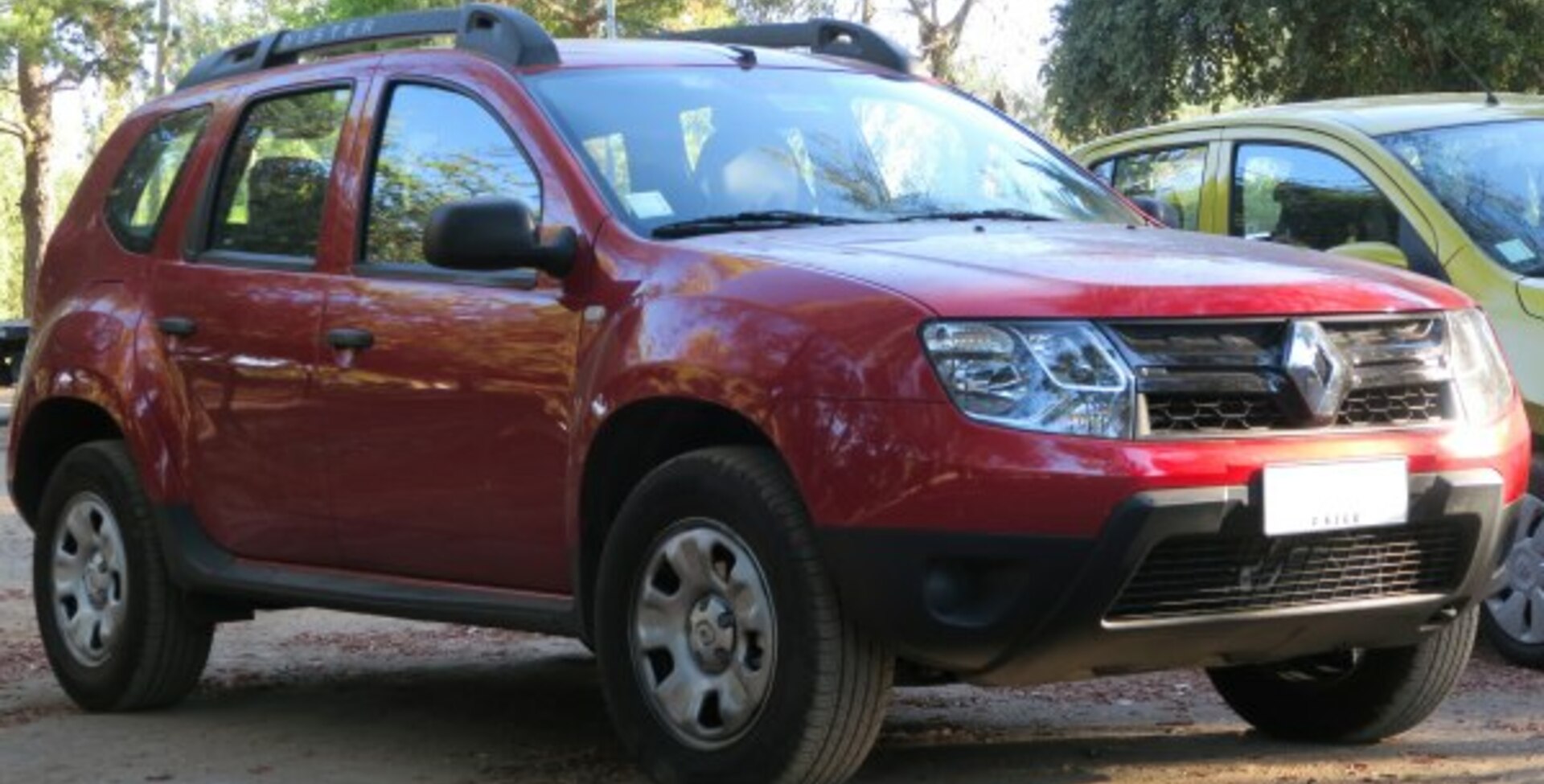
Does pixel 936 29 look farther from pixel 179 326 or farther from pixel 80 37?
pixel 179 326

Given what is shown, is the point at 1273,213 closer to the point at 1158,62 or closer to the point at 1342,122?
the point at 1342,122

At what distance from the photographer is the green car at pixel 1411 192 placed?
8.36 meters

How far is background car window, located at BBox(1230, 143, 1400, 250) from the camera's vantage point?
29.6ft

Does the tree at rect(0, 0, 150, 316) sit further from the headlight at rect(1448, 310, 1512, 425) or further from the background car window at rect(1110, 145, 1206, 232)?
the headlight at rect(1448, 310, 1512, 425)

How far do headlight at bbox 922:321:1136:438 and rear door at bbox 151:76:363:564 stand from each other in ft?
7.09

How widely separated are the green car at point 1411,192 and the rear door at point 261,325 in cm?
321

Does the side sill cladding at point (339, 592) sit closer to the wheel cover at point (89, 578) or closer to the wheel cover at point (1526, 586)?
the wheel cover at point (89, 578)

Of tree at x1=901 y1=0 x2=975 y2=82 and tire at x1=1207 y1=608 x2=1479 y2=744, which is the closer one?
tire at x1=1207 y1=608 x2=1479 y2=744

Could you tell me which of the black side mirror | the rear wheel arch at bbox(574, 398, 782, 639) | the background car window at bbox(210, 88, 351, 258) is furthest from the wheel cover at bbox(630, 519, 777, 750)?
the background car window at bbox(210, 88, 351, 258)

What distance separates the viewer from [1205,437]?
544cm

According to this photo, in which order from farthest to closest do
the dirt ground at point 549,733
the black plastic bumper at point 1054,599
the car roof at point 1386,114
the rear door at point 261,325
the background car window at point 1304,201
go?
1. the car roof at point 1386,114
2. the background car window at point 1304,201
3. the rear door at point 261,325
4. the dirt ground at point 549,733
5. the black plastic bumper at point 1054,599

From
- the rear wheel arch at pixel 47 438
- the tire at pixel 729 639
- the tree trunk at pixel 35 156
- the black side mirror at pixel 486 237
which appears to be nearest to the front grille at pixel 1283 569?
the tire at pixel 729 639

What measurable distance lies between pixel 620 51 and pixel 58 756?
7.53 feet

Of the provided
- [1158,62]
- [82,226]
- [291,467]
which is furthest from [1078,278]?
[1158,62]
